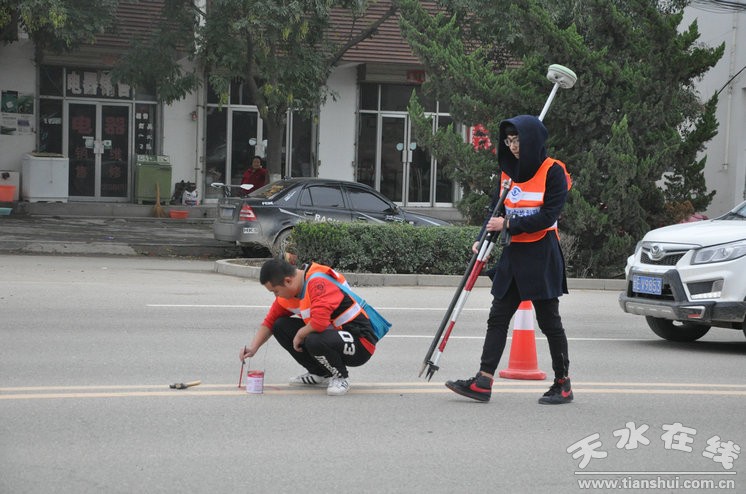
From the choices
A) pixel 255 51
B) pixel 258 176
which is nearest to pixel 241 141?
pixel 258 176

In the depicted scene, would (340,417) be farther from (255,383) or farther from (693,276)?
(693,276)

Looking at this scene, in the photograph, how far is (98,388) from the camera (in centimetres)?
752

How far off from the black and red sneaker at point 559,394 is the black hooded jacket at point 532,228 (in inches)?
25.2

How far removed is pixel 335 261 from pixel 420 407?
883 cm

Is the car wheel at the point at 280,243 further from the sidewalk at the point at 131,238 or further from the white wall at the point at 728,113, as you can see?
the white wall at the point at 728,113

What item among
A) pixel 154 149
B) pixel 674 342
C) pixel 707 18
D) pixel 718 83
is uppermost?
pixel 707 18

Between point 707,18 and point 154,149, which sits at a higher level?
point 707,18

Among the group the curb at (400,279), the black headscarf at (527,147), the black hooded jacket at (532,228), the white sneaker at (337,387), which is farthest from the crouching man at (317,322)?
the curb at (400,279)

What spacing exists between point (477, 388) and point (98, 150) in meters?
22.0

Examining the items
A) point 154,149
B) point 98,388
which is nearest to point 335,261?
point 98,388

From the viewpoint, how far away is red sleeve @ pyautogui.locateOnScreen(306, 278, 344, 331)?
714cm

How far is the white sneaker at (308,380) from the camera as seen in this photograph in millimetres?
7777

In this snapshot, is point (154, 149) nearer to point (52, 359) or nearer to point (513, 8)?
point (513, 8)

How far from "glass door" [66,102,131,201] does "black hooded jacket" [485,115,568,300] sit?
21879 millimetres
